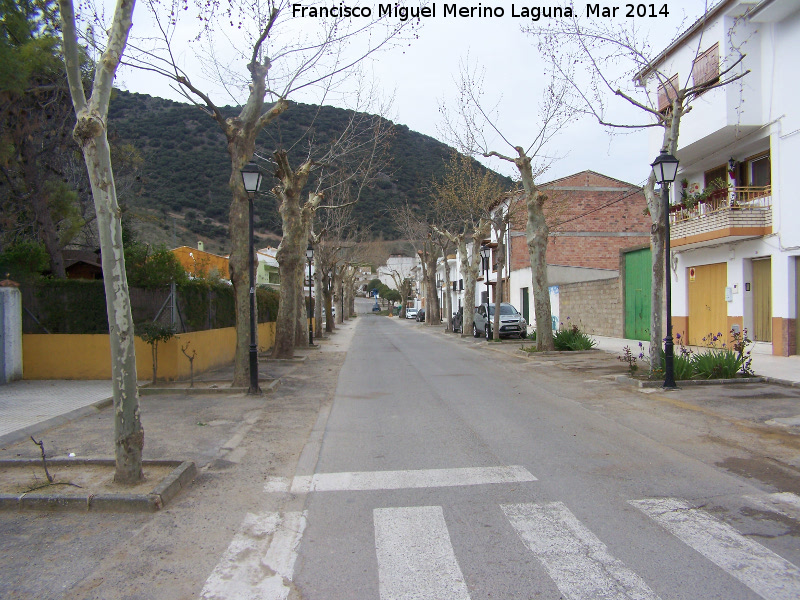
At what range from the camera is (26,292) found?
1290cm

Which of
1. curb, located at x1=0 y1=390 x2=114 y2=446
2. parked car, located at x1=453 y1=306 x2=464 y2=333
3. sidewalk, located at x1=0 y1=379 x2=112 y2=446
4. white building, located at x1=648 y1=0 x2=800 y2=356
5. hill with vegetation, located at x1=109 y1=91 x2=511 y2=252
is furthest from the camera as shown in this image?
hill with vegetation, located at x1=109 y1=91 x2=511 y2=252

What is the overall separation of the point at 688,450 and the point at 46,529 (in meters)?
6.41

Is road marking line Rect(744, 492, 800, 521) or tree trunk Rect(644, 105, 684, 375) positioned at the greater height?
tree trunk Rect(644, 105, 684, 375)

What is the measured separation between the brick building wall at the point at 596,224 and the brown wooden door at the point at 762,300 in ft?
70.2

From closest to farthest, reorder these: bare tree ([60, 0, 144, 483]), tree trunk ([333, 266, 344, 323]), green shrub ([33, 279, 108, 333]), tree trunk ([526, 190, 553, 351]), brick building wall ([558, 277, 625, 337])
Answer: bare tree ([60, 0, 144, 483]) → green shrub ([33, 279, 108, 333]) → tree trunk ([526, 190, 553, 351]) → brick building wall ([558, 277, 625, 337]) → tree trunk ([333, 266, 344, 323])

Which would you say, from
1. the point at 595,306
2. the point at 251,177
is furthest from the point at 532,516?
the point at 595,306

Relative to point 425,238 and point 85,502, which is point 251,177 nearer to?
point 85,502

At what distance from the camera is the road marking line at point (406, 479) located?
5711 mm

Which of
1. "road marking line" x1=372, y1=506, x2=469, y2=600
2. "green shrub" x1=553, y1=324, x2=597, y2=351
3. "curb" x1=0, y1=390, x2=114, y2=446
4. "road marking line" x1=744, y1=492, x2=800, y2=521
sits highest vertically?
"green shrub" x1=553, y1=324, x2=597, y2=351

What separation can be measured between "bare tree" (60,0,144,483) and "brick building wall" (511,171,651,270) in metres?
35.3

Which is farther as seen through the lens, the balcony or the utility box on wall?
the balcony

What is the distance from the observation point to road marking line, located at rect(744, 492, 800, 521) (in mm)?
4824

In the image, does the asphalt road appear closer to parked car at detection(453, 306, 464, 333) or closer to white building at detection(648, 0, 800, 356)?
white building at detection(648, 0, 800, 356)

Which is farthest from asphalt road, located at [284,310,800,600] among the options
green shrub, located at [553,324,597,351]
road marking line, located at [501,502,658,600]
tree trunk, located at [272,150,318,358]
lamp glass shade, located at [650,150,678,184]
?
green shrub, located at [553,324,597,351]
